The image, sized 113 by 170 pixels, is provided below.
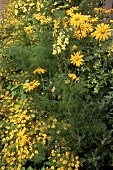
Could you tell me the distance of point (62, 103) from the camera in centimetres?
305

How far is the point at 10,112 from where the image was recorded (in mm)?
3605

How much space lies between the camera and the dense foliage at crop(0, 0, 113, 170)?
294 cm

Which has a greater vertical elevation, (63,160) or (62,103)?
(62,103)

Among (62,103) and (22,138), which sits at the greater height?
(62,103)

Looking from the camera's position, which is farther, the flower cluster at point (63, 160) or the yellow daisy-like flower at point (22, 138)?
the yellow daisy-like flower at point (22, 138)

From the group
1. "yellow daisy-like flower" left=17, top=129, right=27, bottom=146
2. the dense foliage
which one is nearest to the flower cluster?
the dense foliage

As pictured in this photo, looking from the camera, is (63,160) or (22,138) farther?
(22,138)

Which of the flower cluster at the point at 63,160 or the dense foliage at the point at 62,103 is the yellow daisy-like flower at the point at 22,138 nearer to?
the dense foliage at the point at 62,103

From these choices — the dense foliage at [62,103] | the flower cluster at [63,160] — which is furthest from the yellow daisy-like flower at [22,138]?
the flower cluster at [63,160]

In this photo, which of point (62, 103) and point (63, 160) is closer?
point (63, 160)

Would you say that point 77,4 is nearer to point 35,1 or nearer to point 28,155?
point 35,1

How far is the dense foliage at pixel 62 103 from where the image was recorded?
9.66 feet

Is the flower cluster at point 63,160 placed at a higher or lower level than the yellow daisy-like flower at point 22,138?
lower

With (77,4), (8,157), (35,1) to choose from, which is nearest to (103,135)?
A: (8,157)
